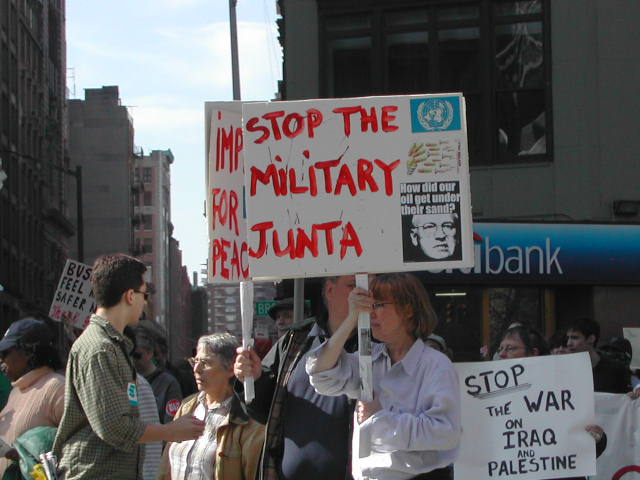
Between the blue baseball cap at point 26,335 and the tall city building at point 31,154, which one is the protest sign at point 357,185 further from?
the tall city building at point 31,154

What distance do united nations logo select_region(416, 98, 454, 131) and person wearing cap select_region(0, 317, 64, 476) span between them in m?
2.72

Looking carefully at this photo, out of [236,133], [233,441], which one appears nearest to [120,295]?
[236,133]

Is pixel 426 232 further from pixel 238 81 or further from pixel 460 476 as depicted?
pixel 238 81

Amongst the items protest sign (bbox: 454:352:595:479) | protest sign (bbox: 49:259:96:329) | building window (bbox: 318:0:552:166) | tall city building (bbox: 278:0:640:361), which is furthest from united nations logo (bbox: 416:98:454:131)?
protest sign (bbox: 49:259:96:329)

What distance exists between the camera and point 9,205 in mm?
60312

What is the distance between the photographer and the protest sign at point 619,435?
780 cm

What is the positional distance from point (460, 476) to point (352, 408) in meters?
0.96

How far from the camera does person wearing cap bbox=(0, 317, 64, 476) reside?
6715mm

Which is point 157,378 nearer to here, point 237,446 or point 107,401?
point 237,446

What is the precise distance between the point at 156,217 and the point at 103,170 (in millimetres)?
61816

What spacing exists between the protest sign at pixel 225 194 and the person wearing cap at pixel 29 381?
137cm

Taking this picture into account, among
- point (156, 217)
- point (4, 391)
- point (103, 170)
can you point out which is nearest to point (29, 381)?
point (4, 391)

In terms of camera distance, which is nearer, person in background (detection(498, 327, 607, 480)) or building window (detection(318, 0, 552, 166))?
person in background (detection(498, 327, 607, 480))

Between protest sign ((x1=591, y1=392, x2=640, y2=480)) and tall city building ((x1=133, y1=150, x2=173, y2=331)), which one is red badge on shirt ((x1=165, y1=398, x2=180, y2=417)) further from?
tall city building ((x1=133, y1=150, x2=173, y2=331))
